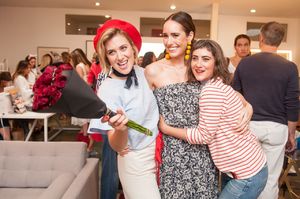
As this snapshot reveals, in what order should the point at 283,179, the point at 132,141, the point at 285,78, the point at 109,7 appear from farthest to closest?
the point at 109,7 → the point at 283,179 → the point at 285,78 → the point at 132,141

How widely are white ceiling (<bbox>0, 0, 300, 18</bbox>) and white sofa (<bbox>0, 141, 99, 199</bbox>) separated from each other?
630 cm

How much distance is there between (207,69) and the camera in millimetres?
1428

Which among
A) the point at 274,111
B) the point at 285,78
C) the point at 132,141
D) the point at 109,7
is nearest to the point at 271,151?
the point at 274,111

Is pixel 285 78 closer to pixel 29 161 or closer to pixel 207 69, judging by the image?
pixel 207 69

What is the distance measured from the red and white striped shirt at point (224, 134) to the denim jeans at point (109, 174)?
1270 millimetres

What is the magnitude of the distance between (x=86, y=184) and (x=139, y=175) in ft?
2.80

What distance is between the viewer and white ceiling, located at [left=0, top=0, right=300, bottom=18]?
26.1ft

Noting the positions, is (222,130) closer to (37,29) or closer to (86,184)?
(86,184)

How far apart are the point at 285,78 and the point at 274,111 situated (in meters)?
0.27

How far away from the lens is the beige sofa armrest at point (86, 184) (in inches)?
73.0

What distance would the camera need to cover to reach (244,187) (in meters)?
1.46

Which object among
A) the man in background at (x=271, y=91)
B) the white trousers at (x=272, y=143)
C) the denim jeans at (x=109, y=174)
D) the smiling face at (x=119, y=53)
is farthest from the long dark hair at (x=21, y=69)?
the smiling face at (x=119, y=53)

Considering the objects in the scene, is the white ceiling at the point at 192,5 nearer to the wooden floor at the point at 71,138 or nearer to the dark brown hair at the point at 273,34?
the wooden floor at the point at 71,138

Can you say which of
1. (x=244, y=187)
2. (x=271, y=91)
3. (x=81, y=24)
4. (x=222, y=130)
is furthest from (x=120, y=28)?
(x=81, y=24)
